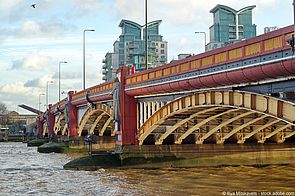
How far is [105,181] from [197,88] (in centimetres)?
775

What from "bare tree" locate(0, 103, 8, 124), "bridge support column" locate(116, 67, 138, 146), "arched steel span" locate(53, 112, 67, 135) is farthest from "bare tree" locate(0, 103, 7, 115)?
"bridge support column" locate(116, 67, 138, 146)

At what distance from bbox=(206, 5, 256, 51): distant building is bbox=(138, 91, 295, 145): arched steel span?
322 ft

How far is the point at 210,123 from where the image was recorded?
33.3 meters

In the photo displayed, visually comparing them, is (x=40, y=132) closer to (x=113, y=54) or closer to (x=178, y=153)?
(x=113, y=54)

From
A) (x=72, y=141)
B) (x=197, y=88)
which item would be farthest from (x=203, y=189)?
(x=72, y=141)

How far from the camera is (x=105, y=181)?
95.7 ft

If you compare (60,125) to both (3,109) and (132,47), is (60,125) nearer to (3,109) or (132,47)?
(132,47)

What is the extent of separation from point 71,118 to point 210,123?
3194 cm

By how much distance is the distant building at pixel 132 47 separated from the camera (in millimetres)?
141625

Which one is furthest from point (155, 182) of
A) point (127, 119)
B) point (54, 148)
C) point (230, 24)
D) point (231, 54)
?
point (230, 24)

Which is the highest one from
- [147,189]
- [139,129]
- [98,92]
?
[98,92]

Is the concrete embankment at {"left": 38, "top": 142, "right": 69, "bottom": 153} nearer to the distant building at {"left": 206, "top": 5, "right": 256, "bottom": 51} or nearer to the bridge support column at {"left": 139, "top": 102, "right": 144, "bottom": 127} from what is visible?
the bridge support column at {"left": 139, "top": 102, "right": 144, "bottom": 127}

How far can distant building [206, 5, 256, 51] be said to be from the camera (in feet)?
438

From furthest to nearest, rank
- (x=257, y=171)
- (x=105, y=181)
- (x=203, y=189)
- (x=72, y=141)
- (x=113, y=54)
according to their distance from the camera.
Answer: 1. (x=113, y=54)
2. (x=72, y=141)
3. (x=257, y=171)
4. (x=105, y=181)
5. (x=203, y=189)
